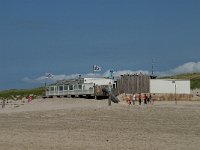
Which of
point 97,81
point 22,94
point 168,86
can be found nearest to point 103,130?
point 168,86

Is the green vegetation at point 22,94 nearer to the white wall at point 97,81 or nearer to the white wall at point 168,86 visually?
the white wall at point 97,81

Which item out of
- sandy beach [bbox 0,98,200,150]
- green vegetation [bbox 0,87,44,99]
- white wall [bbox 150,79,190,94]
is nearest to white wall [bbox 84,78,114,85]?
white wall [bbox 150,79,190,94]

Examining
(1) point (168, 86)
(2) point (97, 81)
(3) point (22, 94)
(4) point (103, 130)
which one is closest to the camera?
(4) point (103, 130)

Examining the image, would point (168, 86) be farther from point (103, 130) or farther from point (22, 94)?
point (22, 94)

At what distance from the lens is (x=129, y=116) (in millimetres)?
23547

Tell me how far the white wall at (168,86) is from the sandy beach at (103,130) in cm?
2842

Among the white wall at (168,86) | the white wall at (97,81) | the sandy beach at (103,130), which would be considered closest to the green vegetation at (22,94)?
the white wall at (97,81)

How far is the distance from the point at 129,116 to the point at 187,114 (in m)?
2.55

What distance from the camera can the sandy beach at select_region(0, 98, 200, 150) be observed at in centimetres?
1477

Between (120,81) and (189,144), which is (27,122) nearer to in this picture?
(189,144)

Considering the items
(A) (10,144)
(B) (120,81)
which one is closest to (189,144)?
(A) (10,144)

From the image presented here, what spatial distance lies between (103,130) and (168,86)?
1429 inches

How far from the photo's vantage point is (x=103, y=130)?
18.6 metres

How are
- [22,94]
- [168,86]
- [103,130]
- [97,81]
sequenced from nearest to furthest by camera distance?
[103,130] < [168,86] < [97,81] < [22,94]
